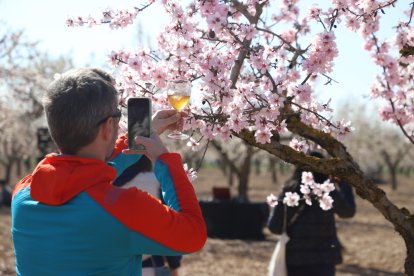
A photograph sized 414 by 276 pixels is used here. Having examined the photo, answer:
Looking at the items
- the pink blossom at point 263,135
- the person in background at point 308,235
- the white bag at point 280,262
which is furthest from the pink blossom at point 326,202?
the pink blossom at point 263,135

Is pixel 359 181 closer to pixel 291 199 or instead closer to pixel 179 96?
pixel 179 96

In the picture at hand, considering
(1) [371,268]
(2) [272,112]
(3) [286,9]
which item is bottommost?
(1) [371,268]

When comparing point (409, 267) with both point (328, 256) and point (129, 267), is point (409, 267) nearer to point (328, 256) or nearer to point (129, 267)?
point (129, 267)

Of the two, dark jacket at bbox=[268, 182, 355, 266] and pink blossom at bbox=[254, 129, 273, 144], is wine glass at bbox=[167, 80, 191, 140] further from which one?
dark jacket at bbox=[268, 182, 355, 266]

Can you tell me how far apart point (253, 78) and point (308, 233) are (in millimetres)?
1755

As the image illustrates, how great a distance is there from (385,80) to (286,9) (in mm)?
969

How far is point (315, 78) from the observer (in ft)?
10.4

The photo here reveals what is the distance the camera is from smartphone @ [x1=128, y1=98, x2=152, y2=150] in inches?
73.3

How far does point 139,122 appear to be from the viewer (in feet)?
6.12

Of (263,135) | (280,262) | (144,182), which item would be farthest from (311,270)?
(263,135)

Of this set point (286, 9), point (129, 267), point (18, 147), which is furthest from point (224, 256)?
point (18, 147)

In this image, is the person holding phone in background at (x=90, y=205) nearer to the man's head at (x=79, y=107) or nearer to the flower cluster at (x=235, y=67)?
the man's head at (x=79, y=107)

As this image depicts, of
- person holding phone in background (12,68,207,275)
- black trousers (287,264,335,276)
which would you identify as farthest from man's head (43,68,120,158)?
Answer: black trousers (287,264,335,276)

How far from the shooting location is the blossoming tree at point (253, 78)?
8.77 ft
